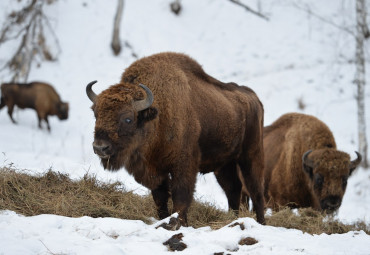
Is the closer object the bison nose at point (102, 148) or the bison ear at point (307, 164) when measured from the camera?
the bison nose at point (102, 148)

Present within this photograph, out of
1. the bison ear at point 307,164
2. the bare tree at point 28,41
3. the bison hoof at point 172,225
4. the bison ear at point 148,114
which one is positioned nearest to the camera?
the bison hoof at point 172,225

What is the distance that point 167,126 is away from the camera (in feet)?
16.5

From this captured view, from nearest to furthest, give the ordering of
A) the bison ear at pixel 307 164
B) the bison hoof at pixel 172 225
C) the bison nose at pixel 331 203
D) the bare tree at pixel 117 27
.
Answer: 1. the bison hoof at pixel 172 225
2. the bison nose at pixel 331 203
3. the bison ear at pixel 307 164
4. the bare tree at pixel 117 27

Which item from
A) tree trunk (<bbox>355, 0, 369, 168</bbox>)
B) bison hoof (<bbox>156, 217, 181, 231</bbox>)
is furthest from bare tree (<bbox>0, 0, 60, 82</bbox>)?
bison hoof (<bbox>156, 217, 181, 231</bbox>)

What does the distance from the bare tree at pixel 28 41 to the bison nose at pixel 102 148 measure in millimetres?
13509

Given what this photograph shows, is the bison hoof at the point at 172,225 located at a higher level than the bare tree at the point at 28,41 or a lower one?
lower

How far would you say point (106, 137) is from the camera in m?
4.57

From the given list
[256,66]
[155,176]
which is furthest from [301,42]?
[155,176]

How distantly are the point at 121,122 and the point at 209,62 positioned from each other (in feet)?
52.6

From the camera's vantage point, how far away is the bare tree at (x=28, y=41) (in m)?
17.0

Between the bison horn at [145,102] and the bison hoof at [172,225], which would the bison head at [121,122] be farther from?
the bison hoof at [172,225]

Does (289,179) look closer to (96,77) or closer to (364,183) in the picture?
(364,183)

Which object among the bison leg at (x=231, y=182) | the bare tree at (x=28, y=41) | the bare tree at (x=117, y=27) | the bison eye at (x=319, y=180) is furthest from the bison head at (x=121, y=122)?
the bare tree at (x=117, y=27)

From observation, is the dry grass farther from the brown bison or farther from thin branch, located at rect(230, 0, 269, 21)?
thin branch, located at rect(230, 0, 269, 21)
